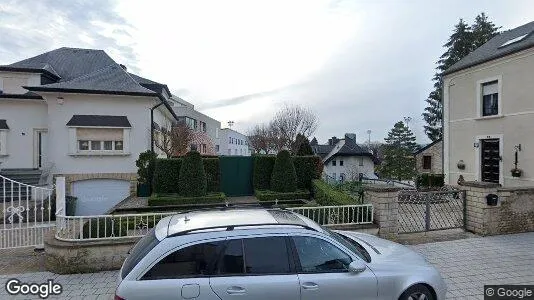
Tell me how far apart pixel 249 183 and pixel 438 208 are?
1002cm

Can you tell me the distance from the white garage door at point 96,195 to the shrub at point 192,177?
3434 millimetres

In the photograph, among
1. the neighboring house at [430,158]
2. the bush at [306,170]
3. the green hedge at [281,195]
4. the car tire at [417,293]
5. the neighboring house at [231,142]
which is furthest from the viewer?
the neighboring house at [231,142]

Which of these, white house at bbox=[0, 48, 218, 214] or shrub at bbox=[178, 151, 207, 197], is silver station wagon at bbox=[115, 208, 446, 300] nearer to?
shrub at bbox=[178, 151, 207, 197]

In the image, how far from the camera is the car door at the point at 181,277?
2.83 meters

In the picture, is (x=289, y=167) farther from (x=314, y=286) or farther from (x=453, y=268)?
(x=314, y=286)

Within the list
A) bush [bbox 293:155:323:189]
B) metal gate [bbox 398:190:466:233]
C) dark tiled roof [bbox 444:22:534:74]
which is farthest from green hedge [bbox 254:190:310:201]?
dark tiled roof [bbox 444:22:534:74]

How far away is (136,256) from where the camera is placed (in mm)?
3107

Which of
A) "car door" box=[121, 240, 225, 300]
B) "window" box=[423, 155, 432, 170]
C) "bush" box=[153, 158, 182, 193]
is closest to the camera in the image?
"car door" box=[121, 240, 225, 300]

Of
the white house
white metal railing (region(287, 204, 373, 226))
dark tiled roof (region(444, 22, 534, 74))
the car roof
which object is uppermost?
dark tiled roof (region(444, 22, 534, 74))

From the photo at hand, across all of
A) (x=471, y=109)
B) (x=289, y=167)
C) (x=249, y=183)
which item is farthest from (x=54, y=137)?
(x=471, y=109)

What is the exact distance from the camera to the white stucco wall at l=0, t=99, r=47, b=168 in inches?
604

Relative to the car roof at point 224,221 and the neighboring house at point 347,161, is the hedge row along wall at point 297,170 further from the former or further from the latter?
the neighboring house at point 347,161

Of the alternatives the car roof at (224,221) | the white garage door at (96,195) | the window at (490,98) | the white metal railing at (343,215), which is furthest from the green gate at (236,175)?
Result: the car roof at (224,221)

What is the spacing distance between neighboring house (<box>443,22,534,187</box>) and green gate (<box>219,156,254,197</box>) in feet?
35.4
